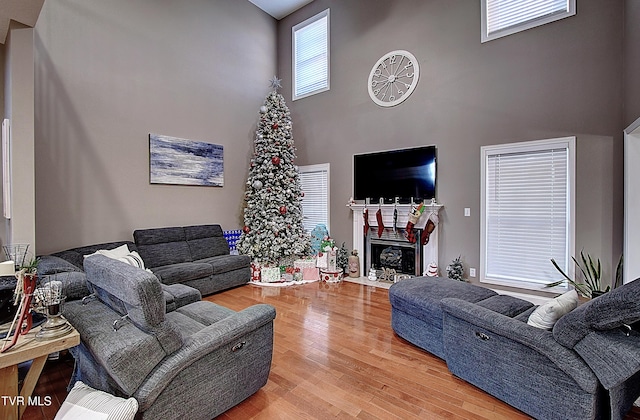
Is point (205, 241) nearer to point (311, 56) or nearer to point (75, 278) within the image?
point (75, 278)

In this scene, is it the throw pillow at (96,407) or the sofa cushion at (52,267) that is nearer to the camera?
the throw pillow at (96,407)

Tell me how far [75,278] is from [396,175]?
4437 millimetres

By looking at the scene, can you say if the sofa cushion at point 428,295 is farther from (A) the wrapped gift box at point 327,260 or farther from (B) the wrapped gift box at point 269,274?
(B) the wrapped gift box at point 269,274

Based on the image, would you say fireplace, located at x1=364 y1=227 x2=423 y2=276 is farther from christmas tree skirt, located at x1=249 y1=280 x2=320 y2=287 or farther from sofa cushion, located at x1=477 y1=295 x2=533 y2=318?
sofa cushion, located at x1=477 y1=295 x2=533 y2=318

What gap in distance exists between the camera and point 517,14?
13.7ft

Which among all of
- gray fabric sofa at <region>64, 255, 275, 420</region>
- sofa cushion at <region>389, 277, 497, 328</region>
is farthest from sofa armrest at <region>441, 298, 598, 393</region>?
gray fabric sofa at <region>64, 255, 275, 420</region>

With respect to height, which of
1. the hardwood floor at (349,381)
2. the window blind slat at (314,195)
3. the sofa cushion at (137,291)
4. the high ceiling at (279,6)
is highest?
the high ceiling at (279,6)

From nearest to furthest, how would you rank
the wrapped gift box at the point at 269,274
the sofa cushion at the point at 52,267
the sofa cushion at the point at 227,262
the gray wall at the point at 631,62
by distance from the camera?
the sofa cushion at the point at 52,267 → the gray wall at the point at 631,62 → the sofa cushion at the point at 227,262 → the wrapped gift box at the point at 269,274

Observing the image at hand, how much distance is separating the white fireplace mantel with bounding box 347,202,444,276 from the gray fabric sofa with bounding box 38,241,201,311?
3.18 m

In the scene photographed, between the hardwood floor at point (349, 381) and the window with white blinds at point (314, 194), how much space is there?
9.17 ft

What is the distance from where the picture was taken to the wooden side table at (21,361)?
154cm

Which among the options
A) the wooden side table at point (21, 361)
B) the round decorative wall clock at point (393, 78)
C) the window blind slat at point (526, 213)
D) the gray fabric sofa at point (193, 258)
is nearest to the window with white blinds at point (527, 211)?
the window blind slat at point (526, 213)

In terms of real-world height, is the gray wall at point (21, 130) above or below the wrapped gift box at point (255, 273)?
above

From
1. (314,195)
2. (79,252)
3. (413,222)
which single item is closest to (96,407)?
(79,252)
